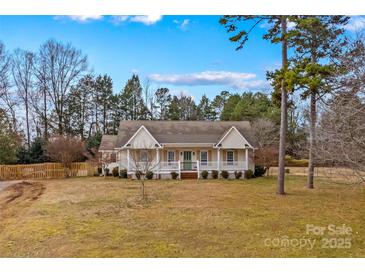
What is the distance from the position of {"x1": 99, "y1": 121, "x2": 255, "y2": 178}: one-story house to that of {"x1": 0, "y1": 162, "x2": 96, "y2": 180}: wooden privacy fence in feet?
4.38

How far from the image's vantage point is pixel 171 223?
19.0 feet

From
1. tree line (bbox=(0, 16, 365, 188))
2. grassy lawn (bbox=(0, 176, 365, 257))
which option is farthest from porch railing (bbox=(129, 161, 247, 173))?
grassy lawn (bbox=(0, 176, 365, 257))

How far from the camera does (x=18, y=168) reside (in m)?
14.9

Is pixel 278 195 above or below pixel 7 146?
below

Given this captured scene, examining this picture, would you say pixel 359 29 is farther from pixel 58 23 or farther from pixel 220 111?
pixel 220 111

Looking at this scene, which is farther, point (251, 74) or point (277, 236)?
point (251, 74)

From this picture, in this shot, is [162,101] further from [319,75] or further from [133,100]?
[319,75]

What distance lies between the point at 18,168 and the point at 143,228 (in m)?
11.9

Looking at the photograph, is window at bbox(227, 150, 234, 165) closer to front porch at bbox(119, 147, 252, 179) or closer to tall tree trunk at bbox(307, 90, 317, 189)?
front porch at bbox(119, 147, 252, 179)

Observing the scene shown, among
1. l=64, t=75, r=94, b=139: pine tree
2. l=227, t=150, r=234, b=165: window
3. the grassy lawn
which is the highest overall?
l=64, t=75, r=94, b=139: pine tree

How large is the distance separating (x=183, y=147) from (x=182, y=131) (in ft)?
3.29

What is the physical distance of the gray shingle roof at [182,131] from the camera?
15930mm

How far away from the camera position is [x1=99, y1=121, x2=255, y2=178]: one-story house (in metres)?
15.4
